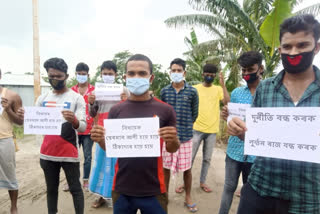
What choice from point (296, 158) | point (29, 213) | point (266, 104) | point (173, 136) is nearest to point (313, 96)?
point (266, 104)

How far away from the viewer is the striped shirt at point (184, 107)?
10.0 ft

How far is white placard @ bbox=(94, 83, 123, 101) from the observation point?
2.60 m

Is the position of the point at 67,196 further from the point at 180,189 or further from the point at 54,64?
the point at 54,64

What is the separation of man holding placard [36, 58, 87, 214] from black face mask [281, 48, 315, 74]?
1970 millimetres

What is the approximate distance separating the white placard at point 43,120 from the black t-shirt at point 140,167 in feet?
2.56

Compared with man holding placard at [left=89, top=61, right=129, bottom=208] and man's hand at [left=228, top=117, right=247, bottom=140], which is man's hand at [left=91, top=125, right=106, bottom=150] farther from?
man holding placard at [left=89, top=61, right=129, bottom=208]

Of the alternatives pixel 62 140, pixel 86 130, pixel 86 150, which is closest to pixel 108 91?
pixel 62 140

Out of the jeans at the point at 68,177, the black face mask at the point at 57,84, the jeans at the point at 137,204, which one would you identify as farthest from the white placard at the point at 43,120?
the jeans at the point at 137,204

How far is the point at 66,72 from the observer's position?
7.79 feet

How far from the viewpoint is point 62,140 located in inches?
89.5

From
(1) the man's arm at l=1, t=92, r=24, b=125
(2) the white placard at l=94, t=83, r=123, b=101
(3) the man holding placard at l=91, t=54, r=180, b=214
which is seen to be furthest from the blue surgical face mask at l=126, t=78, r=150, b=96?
(1) the man's arm at l=1, t=92, r=24, b=125

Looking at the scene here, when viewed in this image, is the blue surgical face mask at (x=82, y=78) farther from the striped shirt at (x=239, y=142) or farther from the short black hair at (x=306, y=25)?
the short black hair at (x=306, y=25)

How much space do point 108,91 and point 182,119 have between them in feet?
3.81

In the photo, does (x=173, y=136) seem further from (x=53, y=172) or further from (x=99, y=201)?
(x=99, y=201)
